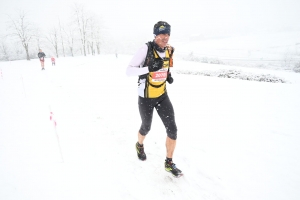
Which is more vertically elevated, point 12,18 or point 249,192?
point 12,18

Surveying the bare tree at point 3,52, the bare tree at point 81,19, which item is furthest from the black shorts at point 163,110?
the bare tree at point 3,52

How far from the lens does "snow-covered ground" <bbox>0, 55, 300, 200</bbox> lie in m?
2.73

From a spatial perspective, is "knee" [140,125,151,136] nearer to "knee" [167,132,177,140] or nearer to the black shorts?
the black shorts

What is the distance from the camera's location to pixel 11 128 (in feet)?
14.9

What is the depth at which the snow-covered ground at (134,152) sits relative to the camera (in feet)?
8.95

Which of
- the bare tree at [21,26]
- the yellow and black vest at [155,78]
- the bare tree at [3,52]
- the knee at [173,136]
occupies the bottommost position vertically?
the knee at [173,136]

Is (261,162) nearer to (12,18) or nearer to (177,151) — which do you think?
(177,151)

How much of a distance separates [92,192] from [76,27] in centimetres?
5196

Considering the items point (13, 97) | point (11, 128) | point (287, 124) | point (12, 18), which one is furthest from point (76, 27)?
point (287, 124)

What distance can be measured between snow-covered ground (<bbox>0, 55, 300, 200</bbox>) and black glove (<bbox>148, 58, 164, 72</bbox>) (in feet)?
6.46

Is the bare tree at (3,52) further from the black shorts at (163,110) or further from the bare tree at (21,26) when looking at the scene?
the black shorts at (163,110)

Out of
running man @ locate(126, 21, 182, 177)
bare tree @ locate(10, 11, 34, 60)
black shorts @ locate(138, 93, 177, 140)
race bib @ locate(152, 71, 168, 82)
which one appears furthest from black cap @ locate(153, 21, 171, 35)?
bare tree @ locate(10, 11, 34, 60)

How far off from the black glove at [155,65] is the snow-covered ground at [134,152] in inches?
77.5

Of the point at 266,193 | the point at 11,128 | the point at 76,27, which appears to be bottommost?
the point at 266,193
